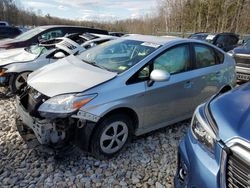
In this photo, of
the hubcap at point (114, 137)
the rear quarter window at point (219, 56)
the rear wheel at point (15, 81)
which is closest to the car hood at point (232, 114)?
the hubcap at point (114, 137)

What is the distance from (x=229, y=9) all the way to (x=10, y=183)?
28.9m

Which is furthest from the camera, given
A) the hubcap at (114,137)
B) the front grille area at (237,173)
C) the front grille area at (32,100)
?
the hubcap at (114,137)

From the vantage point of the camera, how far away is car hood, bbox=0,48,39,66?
18.8 feet

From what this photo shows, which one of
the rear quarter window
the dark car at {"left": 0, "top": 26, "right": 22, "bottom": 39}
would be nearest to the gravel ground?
the rear quarter window

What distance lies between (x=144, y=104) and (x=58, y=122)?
1.13m

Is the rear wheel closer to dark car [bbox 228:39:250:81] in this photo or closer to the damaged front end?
the damaged front end

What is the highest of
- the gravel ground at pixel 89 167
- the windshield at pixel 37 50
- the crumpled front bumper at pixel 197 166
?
the windshield at pixel 37 50

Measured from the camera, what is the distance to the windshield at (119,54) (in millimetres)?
3523

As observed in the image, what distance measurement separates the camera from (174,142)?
3920 millimetres

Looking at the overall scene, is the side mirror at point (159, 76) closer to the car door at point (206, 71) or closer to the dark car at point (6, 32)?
the car door at point (206, 71)

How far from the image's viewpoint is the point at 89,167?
319 cm

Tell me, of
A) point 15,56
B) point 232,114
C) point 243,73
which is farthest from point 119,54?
point 243,73

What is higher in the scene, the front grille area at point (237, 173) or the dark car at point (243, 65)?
the front grille area at point (237, 173)

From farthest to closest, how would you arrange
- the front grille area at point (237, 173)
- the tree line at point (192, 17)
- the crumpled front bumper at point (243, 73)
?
the tree line at point (192, 17) < the crumpled front bumper at point (243, 73) < the front grille area at point (237, 173)
